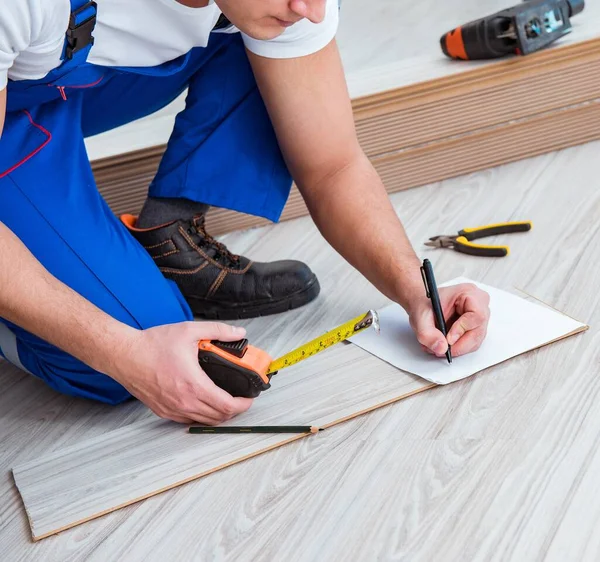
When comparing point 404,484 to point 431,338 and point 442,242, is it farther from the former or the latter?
point 442,242

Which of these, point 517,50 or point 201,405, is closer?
point 201,405

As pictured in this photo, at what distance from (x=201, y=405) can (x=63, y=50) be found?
0.69 m

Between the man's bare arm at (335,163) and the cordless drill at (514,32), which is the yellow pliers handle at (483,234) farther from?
the cordless drill at (514,32)

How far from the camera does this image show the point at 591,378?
5.20 feet

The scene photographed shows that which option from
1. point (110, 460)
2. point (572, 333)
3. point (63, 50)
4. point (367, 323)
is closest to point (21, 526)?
point (110, 460)

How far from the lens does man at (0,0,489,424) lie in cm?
150

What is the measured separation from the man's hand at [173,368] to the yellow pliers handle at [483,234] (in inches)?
34.9

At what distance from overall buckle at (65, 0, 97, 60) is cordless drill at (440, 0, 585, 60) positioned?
141cm

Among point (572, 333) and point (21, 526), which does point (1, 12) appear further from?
point (572, 333)

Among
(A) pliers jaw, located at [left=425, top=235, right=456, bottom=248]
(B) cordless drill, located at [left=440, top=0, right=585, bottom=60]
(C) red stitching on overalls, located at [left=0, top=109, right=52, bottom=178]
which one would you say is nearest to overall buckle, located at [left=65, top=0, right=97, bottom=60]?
(C) red stitching on overalls, located at [left=0, top=109, right=52, bottom=178]

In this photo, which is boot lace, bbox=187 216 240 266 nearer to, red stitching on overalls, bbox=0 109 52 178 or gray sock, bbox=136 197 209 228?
gray sock, bbox=136 197 209 228

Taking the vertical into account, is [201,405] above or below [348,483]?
above

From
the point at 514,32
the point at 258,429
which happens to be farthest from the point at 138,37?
the point at 514,32

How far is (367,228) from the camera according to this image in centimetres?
182
